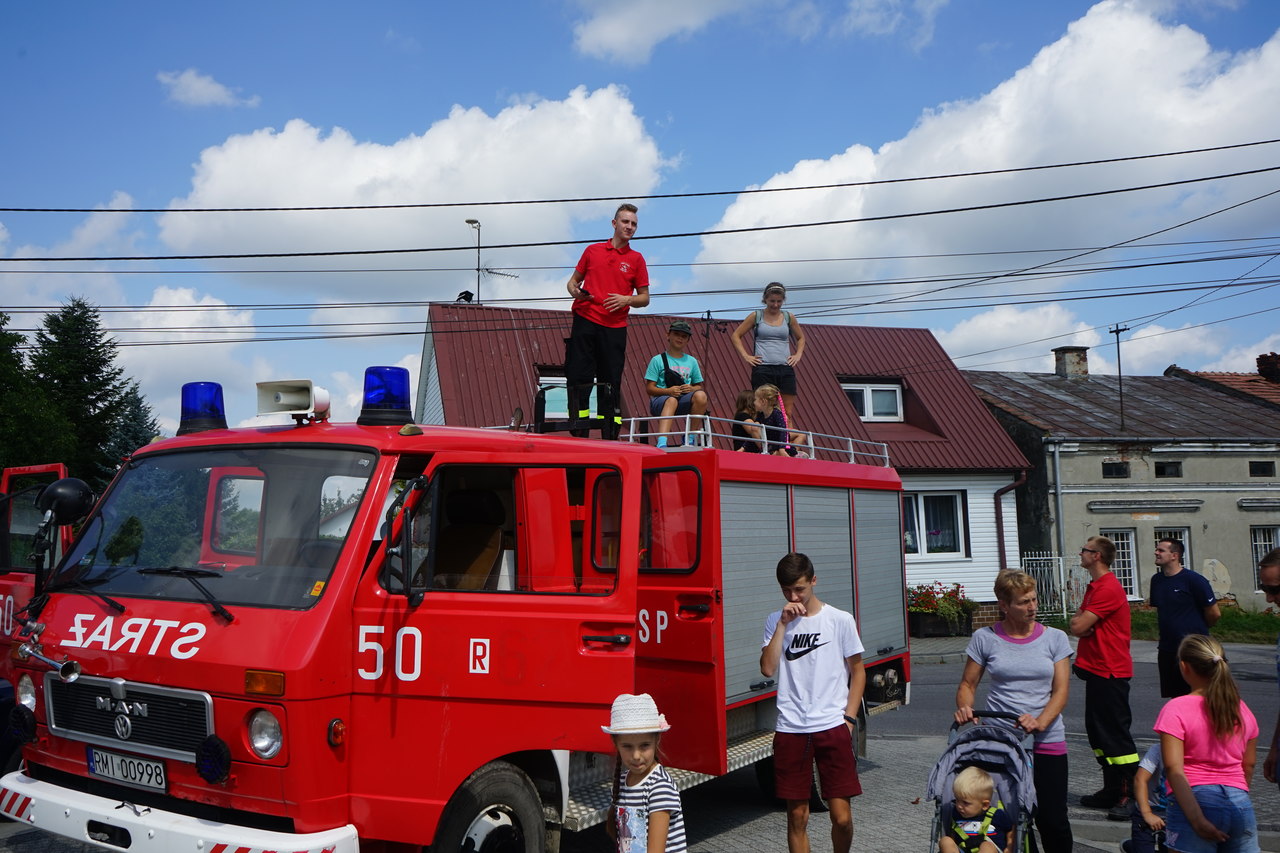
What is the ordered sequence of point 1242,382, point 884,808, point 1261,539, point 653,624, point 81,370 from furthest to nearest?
point 81,370
point 1242,382
point 1261,539
point 884,808
point 653,624

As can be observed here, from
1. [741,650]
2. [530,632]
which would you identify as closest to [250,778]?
[530,632]

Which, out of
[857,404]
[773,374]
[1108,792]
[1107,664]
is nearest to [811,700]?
[1107,664]

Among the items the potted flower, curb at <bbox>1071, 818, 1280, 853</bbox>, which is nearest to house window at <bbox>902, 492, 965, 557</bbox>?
the potted flower

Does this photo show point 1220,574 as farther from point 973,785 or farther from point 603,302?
point 973,785

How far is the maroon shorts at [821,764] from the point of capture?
17.9 feet

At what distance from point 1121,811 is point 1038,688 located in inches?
96.0

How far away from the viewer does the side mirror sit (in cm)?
518

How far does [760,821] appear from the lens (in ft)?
25.0

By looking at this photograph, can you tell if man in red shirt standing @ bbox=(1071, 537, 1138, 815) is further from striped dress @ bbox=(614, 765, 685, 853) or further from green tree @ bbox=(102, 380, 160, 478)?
green tree @ bbox=(102, 380, 160, 478)

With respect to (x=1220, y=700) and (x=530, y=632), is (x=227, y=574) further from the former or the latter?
(x=1220, y=700)

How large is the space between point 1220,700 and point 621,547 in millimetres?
2798

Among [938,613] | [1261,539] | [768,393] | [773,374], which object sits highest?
[773,374]

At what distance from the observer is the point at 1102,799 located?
7438 mm

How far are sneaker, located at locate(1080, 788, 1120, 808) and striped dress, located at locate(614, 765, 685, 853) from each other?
459 centimetres
